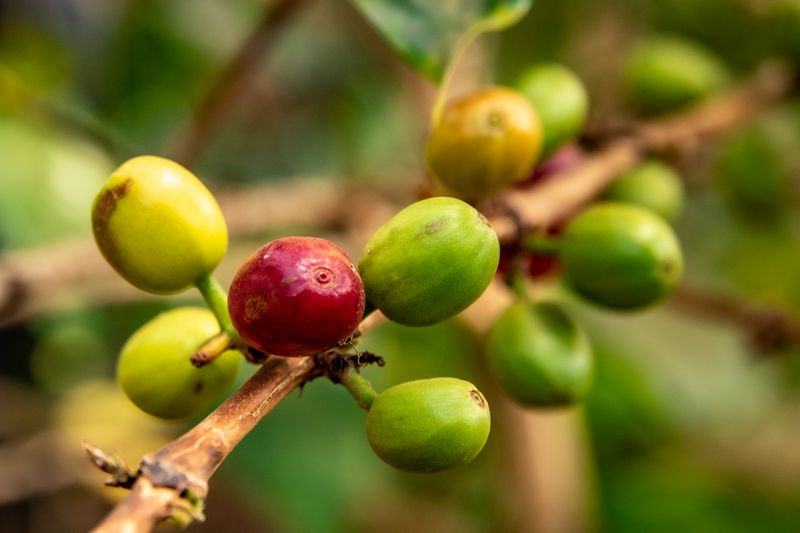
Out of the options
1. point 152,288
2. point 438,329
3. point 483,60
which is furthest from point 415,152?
point 152,288

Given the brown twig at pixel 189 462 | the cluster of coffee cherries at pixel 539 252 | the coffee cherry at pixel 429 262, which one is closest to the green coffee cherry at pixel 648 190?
the cluster of coffee cherries at pixel 539 252

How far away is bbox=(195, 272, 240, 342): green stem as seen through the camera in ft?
2.03

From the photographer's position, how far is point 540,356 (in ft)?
2.62

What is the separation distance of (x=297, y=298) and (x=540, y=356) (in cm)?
32

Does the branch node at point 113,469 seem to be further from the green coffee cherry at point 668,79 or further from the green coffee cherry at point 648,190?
the green coffee cherry at point 668,79

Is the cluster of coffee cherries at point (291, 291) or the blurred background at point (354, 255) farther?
the blurred background at point (354, 255)

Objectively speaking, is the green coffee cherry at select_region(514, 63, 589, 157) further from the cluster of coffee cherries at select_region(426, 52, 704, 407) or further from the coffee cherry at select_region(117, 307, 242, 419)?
the coffee cherry at select_region(117, 307, 242, 419)

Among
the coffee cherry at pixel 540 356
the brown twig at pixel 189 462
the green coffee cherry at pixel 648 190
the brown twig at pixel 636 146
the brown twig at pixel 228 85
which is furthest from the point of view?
the brown twig at pixel 228 85

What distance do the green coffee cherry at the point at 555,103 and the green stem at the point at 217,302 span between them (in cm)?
47

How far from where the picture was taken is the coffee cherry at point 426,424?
1.81 ft

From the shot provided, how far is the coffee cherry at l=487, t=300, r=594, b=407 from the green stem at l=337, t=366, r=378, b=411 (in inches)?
10.3

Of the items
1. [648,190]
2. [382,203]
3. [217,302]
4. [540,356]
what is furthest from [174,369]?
[382,203]

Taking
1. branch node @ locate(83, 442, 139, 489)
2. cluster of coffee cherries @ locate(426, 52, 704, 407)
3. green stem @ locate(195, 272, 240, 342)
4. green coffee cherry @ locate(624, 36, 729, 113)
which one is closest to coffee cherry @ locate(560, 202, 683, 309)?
cluster of coffee cherries @ locate(426, 52, 704, 407)

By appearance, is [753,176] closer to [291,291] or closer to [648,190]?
[648,190]
